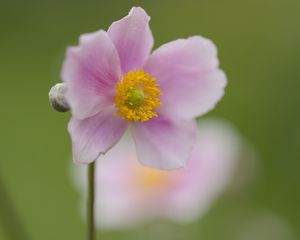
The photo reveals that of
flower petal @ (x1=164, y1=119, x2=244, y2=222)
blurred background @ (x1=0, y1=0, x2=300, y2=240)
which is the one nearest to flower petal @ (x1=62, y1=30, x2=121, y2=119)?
blurred background @ (x1=0, y1=0, x2=300, y2=240)

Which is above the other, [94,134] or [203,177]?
[94,134]

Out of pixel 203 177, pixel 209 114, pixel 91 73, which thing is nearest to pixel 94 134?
pixel 91 73

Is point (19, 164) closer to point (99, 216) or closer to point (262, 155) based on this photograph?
point (262, 155)

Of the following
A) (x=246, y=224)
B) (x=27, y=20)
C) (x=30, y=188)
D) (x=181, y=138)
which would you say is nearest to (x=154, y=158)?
(x=181, y=138)

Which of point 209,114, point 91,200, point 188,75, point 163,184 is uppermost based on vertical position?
point 188,75

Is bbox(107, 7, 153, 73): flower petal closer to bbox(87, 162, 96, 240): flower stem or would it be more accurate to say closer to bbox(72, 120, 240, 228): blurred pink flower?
bbox(87, 162, 96, 240): flower stem

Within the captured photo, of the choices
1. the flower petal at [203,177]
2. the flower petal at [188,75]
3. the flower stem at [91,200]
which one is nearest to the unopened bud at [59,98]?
the flower stem at [91,200]

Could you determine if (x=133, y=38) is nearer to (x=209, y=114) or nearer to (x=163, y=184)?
(x=163, y=184)
